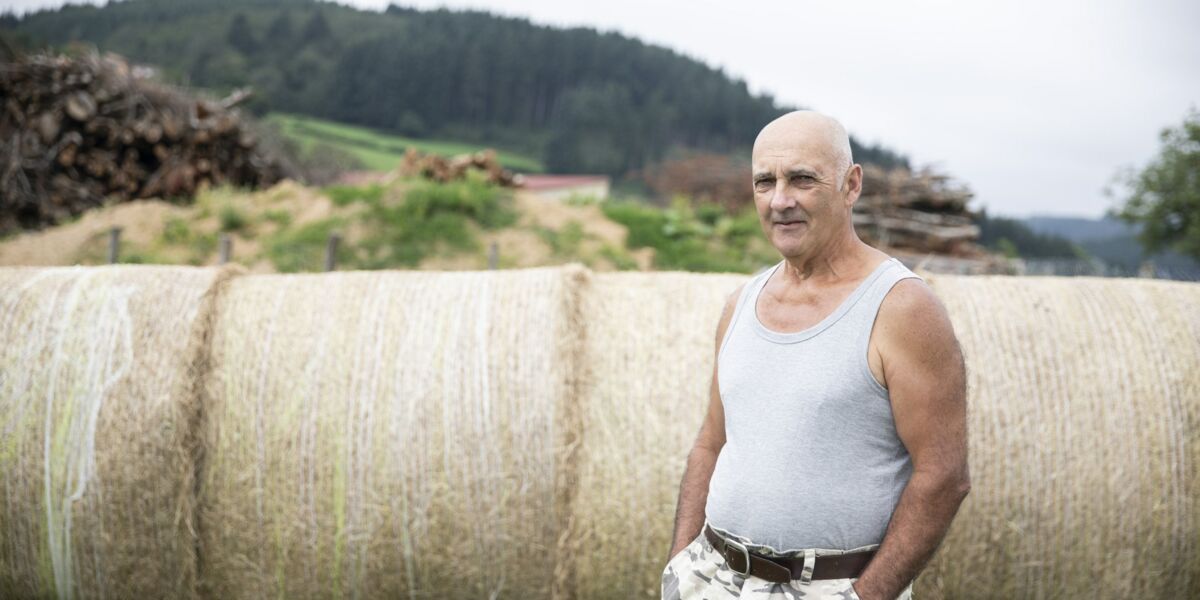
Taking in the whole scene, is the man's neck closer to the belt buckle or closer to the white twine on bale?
the belt buckle

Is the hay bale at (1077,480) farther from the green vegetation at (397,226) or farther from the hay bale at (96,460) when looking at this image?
the green vegetation at (397,226)

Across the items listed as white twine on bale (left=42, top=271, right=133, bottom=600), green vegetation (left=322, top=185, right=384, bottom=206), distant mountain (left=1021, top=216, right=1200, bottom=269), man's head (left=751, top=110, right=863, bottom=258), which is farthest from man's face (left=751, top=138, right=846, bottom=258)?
green vegetation (left=322, top=185, right=384, bottom=206)

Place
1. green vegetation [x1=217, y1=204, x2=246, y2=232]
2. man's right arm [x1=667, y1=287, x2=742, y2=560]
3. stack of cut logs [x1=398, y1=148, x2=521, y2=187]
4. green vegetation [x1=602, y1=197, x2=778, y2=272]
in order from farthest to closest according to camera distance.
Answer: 1. stack of cut logs [x1=398, y1=148, x2=521, y2=187]
2. green vegetation [x1=217, y1=204, x2=246, y2=232]
3. green vegetation [x1=602, y1=197, x2=778, y2=272]
4. man's right arm [x1=667, y1=287, x2=742, y2=560]

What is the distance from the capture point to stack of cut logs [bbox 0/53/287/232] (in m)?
13.9

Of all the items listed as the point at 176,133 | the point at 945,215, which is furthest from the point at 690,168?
the point at 176,133

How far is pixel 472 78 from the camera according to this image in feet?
209

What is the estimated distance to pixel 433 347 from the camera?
13.4 feet

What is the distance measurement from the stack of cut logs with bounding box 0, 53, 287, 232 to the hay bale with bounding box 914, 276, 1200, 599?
14652mm

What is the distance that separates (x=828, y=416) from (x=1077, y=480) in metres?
2.48

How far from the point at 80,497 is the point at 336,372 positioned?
1394 mm

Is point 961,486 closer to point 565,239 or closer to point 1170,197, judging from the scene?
point 565,239

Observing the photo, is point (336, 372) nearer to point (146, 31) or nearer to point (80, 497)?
point (80, 497)

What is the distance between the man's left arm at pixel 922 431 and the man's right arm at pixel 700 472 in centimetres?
60

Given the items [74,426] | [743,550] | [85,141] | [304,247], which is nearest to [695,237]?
[304,247]
